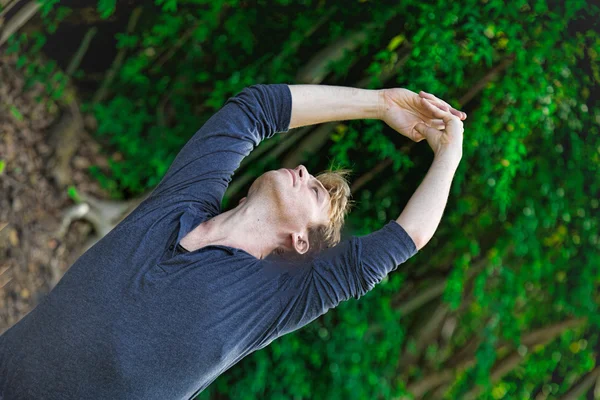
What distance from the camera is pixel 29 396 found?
1.37 m

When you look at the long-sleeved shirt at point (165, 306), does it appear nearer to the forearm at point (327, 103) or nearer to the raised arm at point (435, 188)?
the raised arm at point (435, 188)

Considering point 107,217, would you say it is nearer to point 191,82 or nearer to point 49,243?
point 49,243

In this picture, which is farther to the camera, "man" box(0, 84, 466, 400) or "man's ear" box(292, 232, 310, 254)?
"man's ear" box(292, 232, 310, 254)

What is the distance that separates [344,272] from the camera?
147 centimetres

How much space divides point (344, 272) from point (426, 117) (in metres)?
0.49

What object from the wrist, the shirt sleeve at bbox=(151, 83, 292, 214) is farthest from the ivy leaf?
the wrist

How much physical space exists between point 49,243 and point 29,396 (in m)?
1.94

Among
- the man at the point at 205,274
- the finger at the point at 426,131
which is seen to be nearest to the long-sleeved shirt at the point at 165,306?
the man at the point at 205,274

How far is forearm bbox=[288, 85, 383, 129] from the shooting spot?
1.71 meters

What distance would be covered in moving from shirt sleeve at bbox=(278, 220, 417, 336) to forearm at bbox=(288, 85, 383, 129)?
0.37 meters

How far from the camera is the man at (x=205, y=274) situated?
4.52ft

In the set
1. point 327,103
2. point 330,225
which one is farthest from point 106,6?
point 330,225

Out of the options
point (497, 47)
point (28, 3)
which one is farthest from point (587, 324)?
point (28, 3)

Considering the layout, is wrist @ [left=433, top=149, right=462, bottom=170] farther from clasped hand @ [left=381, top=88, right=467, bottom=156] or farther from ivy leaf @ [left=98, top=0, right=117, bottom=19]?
ivy leaf @ [left=98, top=0, right=117, bottom=19]
